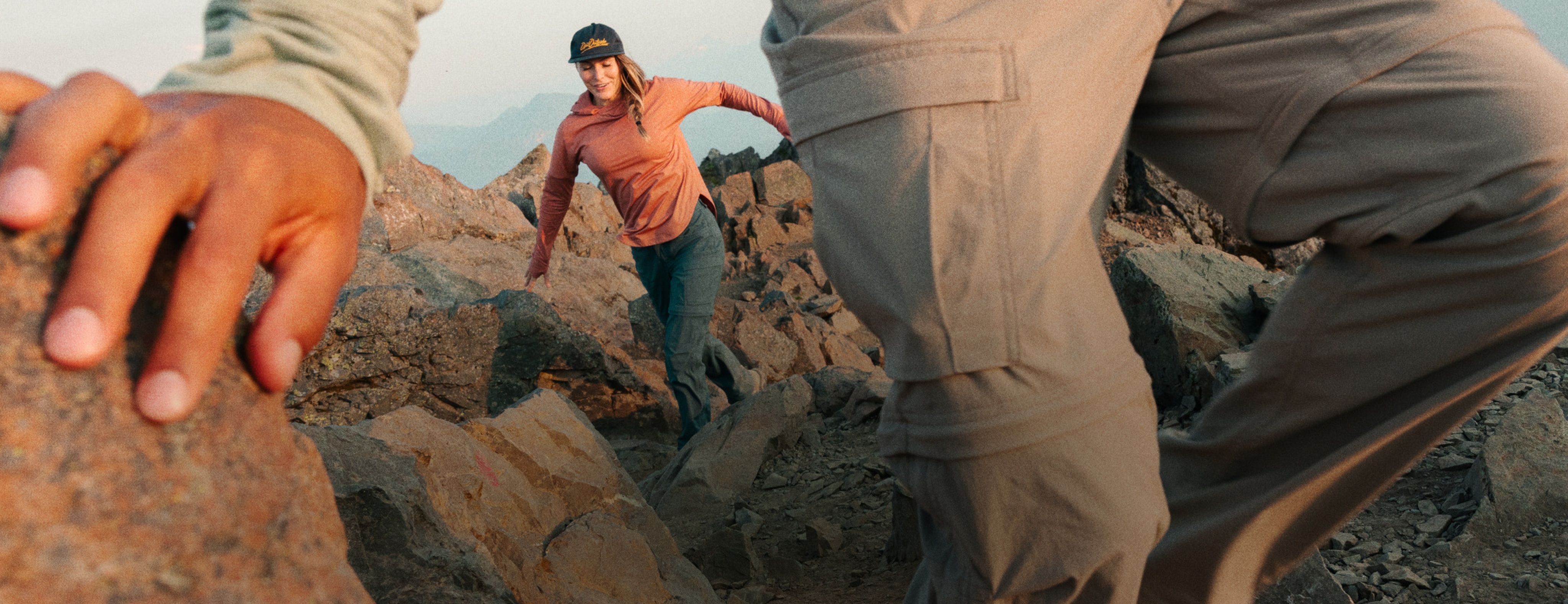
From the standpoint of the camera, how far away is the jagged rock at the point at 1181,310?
3.81 meters

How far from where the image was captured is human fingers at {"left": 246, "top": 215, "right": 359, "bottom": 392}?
2.95 feet

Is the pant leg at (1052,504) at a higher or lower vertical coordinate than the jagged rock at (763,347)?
higher

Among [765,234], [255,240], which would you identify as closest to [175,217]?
[255,240]

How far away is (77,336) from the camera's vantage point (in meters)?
0.77

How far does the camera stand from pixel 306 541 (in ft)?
3.09

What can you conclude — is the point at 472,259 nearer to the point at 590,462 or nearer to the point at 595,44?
the point at 595,44

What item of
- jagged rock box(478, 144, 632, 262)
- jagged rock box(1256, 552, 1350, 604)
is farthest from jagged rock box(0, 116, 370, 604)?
jagged rock box(478, 144, 632, 262)

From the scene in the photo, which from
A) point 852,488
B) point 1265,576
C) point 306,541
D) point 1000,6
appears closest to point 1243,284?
point 852,488

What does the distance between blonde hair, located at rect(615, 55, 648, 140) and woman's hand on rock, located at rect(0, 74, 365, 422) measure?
3973mm

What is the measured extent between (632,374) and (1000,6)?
4457 millimetres

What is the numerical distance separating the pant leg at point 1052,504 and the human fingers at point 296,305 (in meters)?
0.77

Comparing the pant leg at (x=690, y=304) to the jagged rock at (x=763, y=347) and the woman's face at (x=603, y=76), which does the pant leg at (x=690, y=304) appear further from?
the jagged rock at (x=763, y=347)

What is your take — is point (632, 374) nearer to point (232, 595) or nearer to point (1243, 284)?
point (1243, 284)

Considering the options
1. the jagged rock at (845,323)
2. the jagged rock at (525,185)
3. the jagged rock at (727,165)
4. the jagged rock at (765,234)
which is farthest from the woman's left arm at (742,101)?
the jagged rock at (727,165)
